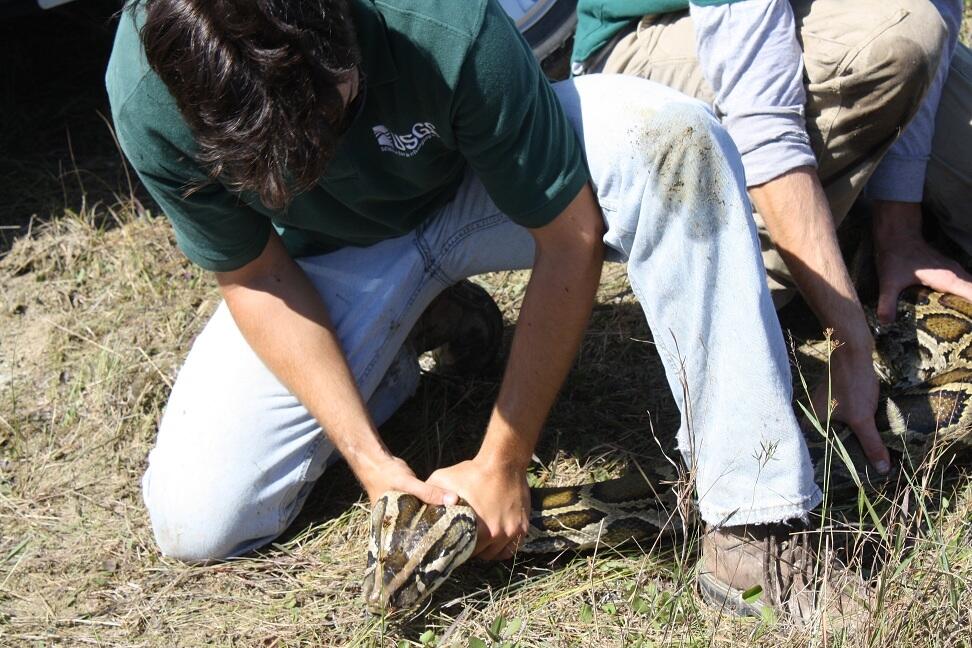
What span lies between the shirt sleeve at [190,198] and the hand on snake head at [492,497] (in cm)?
91

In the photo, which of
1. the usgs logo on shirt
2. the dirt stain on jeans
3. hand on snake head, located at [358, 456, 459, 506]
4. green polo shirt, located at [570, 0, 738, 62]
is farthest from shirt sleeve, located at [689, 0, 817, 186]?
hand on snake head, located at [358, 456, 459, 506]

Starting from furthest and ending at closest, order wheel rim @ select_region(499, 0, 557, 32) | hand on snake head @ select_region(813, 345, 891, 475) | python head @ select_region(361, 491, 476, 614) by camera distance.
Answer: wheel rim @ select_region(499, 0, 557, 32) < hand on snake head @ select_region(813, 345, 891, 475) < python head @ select_region(361, 491, 476, 614)

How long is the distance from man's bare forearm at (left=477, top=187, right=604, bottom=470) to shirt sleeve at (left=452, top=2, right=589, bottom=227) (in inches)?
3.2

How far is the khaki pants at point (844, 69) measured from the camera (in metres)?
3.39

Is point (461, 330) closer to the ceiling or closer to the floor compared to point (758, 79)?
closer to the floor

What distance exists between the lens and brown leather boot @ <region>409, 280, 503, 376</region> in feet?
12.7

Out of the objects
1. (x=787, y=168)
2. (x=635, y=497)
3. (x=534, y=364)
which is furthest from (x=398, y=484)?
(x=787, y=168)

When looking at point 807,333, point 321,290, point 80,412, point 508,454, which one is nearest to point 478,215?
point 321,290

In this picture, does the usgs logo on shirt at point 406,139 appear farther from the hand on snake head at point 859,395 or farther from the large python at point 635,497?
A: the hand on snake head at point 859,395

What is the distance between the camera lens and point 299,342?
10.8ft

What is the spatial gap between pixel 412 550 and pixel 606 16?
215 centimetres

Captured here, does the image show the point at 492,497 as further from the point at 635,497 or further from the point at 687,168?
the point at 687,168

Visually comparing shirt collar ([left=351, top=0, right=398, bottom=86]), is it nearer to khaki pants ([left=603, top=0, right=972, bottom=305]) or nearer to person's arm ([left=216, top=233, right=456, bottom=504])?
person's arm ([left=216, top=233, right=456, bottom=504])

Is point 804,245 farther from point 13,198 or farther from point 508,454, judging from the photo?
point 13,198
